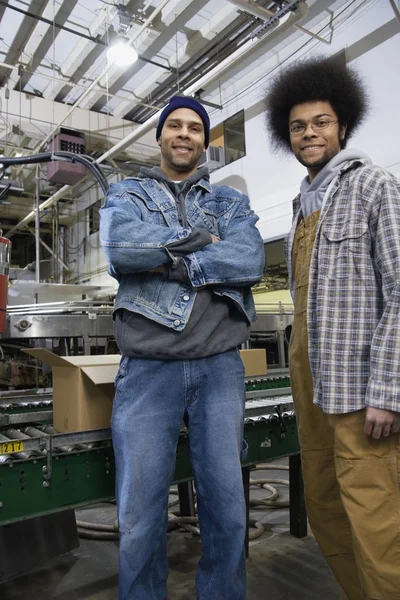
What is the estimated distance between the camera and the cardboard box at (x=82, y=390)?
1.47m

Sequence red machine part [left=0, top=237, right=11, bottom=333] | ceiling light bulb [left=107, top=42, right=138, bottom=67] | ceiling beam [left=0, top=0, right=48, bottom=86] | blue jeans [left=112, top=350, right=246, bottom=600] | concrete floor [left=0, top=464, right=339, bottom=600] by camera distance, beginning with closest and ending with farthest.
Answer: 1. blue jeans [left=112, top=350, right=246, bottom=600]
2. concrete floor [left=0, top=464, right=339, bottom=600]
3. red machine part [left=0, top=237, right=11, bottom=333]
4. ceiling light bulb [left=107, top=42, right=138, bottom=67]
5. ceiling beam [left=0, top=0, right=48, bottom=86]

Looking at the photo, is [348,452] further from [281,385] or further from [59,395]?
[281,385]

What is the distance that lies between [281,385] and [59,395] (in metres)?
1.67

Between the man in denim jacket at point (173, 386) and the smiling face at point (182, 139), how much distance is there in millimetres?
194

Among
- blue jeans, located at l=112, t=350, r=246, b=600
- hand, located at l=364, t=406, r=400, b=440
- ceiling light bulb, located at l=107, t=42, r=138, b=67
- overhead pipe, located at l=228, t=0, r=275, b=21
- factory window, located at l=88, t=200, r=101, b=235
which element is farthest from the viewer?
factory window, located at l=88, t=200, r=101, b=235

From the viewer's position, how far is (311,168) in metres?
1.43

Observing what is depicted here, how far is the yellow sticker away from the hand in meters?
0.91

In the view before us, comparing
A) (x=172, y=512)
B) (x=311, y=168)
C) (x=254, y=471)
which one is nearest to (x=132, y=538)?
(x=311, y=168)

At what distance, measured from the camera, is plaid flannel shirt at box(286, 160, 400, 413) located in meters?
1.08

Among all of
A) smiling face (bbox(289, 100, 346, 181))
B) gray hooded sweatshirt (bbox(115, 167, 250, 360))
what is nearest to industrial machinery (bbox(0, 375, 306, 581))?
gray hooded sweatshirt (bbox(115, 167, 250, 360))

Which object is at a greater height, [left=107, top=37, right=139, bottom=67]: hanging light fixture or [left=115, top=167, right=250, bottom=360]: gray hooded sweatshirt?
[left=107, top=37, right=139, bottom=67]: hanging light fixture

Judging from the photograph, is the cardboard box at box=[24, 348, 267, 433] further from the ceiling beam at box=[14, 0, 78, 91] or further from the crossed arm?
the ceiling beam at box=[14, 0, 78, 91]

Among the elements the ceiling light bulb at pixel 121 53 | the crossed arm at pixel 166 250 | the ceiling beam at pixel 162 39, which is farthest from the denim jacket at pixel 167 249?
Result: the ceiling beam at pixel 162 39

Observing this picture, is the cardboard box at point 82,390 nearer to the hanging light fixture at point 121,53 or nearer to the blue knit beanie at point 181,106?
the blue knit beanie at point 181,106
